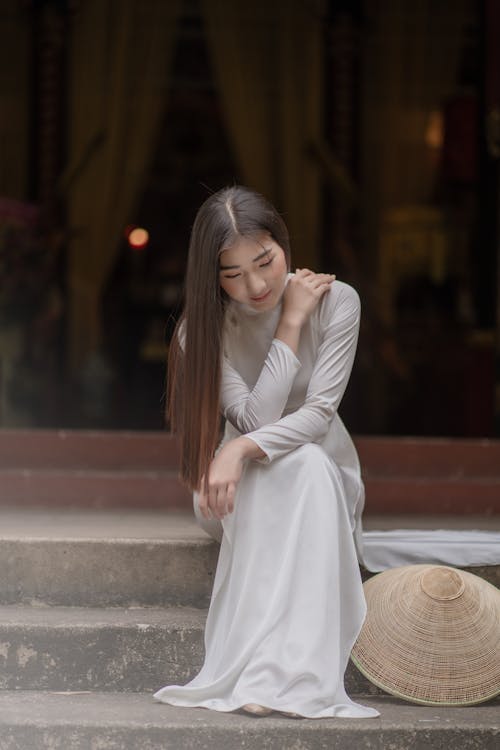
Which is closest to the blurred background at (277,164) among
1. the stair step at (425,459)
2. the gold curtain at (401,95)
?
the gold curtain at (401,95)

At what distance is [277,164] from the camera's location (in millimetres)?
8484

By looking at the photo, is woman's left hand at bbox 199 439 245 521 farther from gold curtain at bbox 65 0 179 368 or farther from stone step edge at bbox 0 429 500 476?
gold curtain at bbox 65 0 179 368

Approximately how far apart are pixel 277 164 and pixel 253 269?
18.6 ft

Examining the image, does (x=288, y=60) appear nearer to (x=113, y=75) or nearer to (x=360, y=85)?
(x=360, y=85)

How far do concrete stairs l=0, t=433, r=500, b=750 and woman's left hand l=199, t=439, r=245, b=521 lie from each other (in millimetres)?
443

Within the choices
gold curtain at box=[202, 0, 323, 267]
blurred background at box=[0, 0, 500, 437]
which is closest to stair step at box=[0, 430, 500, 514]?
blurred background at box=[0, 0, 500, 437]

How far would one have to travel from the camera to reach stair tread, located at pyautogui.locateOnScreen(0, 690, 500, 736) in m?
2.69

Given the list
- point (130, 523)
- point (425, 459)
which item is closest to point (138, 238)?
point (425, 459)

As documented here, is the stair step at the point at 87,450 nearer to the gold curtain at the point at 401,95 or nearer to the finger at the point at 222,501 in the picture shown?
the finger at the point at 222,501

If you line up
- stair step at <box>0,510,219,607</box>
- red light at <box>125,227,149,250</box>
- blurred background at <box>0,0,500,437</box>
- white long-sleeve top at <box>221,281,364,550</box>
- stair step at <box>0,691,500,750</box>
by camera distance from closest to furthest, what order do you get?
1. stair step at <box>0,691,500,750</box>
2. white long-sleeve top at <box>221,281,364,550</box>
3. stair step at <box>0,510,219,607</box>
4. blurred background at <box>0,0,500,437</box>
5. red light at <box>125,227,149,250</box>

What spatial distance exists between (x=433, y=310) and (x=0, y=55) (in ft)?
11.5

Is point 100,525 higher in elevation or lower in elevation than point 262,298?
lower

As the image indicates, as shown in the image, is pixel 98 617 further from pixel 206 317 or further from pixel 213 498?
pixel 206 317

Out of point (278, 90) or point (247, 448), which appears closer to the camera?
point (247, 448)
